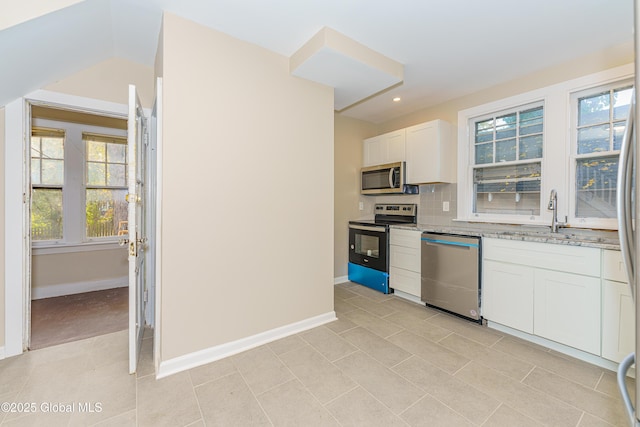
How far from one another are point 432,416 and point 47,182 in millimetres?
4987

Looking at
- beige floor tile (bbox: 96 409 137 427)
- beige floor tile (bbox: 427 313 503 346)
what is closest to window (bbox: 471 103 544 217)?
beige floor tile (bbox: 427 313 503 346)

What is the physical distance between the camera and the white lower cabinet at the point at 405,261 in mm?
3291

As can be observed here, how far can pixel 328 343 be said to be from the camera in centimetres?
→ 238

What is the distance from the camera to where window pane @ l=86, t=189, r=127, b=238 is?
3.93 meters

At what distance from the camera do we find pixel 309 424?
151 cm

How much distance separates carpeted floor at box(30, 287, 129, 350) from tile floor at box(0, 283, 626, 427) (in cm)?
24

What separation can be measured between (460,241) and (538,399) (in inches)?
56.2

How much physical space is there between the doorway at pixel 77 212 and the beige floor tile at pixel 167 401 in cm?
166

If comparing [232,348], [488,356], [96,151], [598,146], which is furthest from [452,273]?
[96,151]

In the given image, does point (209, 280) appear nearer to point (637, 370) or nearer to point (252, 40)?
point (252, 40)

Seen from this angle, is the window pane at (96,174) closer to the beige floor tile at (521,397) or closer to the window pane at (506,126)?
the beige floor tile at (521,397)

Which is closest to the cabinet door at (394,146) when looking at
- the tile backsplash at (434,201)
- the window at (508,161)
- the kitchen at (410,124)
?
the kitchen at (410,124)

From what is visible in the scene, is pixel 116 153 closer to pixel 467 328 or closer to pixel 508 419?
pixel 467 328

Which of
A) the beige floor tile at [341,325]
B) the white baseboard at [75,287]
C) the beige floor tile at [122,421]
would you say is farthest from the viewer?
the white baseboard at [75,287]
